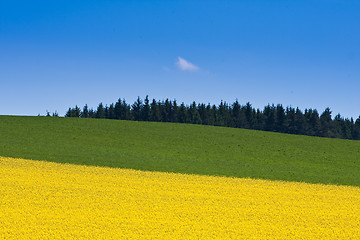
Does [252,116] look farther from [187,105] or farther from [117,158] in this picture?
[117,158]

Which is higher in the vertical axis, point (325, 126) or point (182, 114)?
point (182, 114)

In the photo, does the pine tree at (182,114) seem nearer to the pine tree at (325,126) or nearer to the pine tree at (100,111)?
the pine tree at (100,111)

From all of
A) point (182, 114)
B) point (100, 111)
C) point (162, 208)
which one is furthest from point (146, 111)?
point (162, 208)

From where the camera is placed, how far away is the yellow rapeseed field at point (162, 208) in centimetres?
1041

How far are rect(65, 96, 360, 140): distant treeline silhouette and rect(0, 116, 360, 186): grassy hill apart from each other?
259ft

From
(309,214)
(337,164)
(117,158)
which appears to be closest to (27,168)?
(117,158)

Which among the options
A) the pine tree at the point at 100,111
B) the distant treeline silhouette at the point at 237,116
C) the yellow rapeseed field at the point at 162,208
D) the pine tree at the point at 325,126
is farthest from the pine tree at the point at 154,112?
the yellow rapeseed field at the point at 162,208

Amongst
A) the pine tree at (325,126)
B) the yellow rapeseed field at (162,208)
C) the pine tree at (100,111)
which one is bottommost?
the yellow rapeseed field at (162,208)

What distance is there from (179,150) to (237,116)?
105 metres

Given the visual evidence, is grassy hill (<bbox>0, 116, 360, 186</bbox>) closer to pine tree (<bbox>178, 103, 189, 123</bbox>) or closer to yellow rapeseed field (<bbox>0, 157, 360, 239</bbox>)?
yellow rapeseed field (<bbox>0, 157, 360, 239</bbox>)

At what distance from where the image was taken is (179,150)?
113ft

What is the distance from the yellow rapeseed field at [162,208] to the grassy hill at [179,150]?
481cm

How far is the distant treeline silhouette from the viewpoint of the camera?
12812cm

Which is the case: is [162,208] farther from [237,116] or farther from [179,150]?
[237,116]
